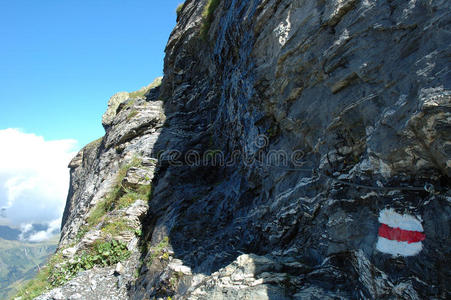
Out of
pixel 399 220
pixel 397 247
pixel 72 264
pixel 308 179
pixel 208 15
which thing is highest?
pixel 208 15

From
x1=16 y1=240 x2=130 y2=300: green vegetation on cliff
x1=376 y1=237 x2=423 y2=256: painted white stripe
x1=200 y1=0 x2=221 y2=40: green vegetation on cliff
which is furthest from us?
x1=200 y1=0 x2=221 y2=40: green vegetation on cliff

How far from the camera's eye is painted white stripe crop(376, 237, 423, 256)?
4.40 meters

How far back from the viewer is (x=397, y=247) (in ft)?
15.0

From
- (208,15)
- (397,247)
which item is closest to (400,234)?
(397,247)

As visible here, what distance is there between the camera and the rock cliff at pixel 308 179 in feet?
14.7

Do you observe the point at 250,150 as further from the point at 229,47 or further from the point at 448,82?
the point at 448,82

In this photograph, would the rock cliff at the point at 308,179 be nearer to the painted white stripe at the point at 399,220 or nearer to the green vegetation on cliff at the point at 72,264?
the painted white stripe at the point at 399,220

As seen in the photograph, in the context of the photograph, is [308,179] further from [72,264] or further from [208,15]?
[208,15]

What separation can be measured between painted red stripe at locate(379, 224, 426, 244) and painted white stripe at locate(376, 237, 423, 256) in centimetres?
5

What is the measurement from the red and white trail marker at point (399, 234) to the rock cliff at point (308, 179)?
2 cm

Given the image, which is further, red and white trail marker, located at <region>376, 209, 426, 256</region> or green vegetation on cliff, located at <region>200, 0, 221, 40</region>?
green vegetation on cliff, located at <region>200, 0, 221, 40</region>

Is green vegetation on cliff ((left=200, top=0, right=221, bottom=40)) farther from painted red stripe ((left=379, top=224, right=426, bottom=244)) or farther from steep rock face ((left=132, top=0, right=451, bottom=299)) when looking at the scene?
painted red stripe ((left=379, top=224, right=426, bottom=244))

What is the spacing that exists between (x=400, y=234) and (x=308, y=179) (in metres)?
2.68

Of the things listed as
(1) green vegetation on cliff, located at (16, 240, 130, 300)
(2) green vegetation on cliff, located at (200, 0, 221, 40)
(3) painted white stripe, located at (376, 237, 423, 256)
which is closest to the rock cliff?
(3) painted white stripe, located at (376, 237, 423, 256)
